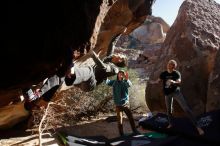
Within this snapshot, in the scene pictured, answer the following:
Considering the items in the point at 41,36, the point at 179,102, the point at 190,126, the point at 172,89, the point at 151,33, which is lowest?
the point at 190,126

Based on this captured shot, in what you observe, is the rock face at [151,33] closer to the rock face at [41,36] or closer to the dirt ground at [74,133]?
the dirt ground at [74,133]

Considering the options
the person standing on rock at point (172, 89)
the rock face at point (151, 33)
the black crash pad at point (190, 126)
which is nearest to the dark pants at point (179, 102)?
the person standing on rock at point (172, 89)

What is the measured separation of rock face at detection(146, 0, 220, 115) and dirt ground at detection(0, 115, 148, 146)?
5.62ft

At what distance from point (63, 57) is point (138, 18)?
6104 millimetres

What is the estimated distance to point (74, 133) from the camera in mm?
9977

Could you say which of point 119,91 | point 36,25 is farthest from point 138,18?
point 36,25

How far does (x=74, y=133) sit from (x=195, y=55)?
4.48 metres

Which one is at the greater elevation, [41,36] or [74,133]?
[41,36]

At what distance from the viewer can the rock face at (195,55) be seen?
10.0 metres

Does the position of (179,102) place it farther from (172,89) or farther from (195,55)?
(195,55)

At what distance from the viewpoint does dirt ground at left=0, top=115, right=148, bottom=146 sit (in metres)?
8.55

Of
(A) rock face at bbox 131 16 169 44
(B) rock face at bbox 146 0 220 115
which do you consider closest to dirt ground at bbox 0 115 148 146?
(B) rock face at bbox 146 0 220 115

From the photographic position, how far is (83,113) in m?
12.9

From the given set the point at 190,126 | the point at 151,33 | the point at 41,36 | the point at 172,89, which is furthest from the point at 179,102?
the point at 151,33
